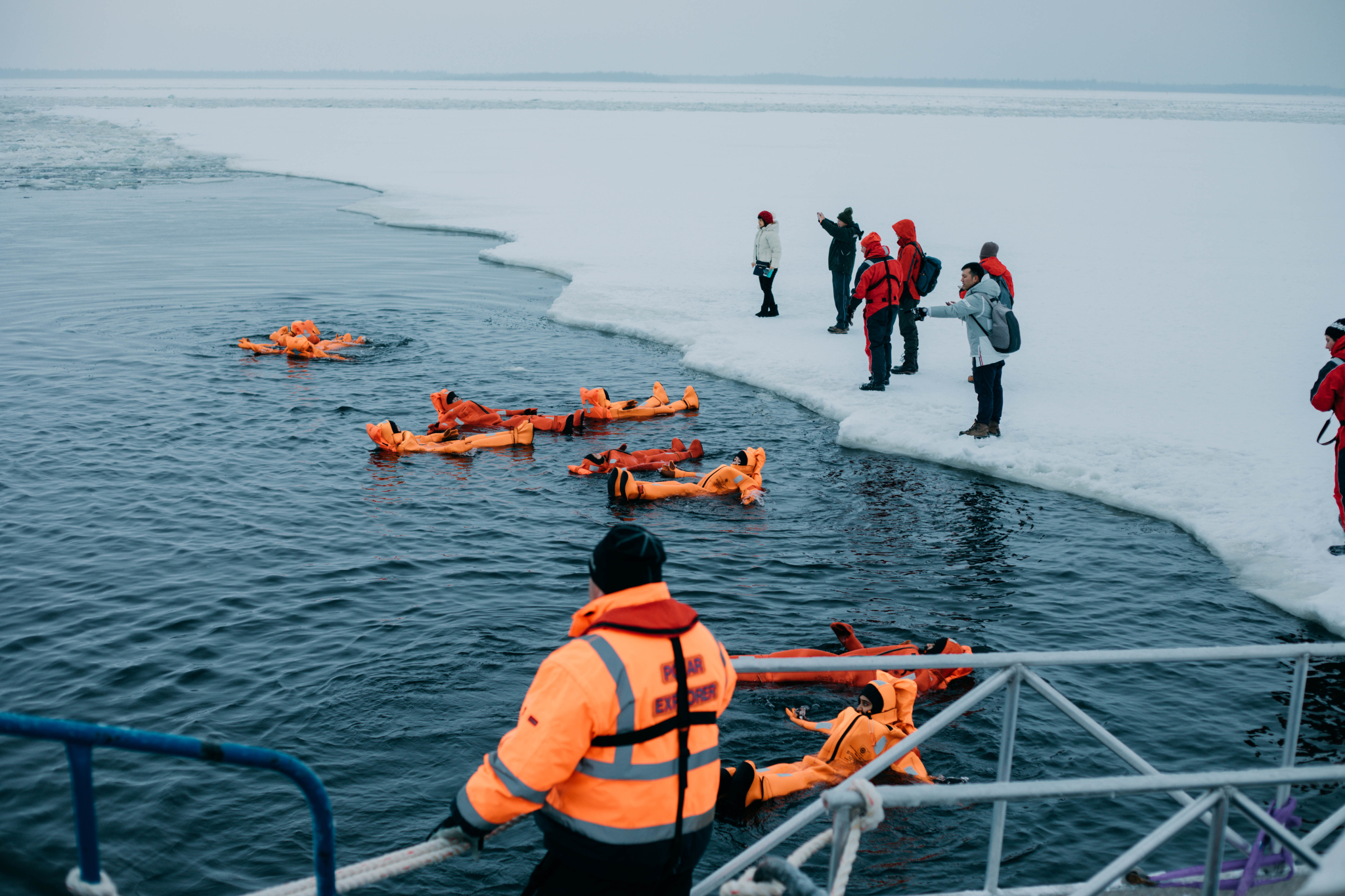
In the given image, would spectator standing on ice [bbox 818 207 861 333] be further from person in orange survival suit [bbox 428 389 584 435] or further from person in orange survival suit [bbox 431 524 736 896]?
person in orange survival suit [bbox 431 524 736 896]

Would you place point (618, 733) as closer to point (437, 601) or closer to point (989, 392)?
point (437, 601)

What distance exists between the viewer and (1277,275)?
19.0 meters

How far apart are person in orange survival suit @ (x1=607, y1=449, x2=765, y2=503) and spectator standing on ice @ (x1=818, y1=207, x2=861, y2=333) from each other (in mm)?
6187

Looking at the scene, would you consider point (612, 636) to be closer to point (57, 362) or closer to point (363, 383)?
point (363, 383)

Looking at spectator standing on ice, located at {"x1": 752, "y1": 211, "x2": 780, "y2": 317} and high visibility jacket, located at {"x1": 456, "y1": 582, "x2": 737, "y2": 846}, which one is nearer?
high visibility jacket, located at {"x1": 456, "y1": 582, "x2": 737, "y2": 846}

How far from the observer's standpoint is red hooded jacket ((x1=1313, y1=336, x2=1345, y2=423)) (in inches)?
318

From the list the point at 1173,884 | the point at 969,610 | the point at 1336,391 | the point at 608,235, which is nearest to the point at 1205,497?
the point at 1336,391

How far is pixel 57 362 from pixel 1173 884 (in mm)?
14622

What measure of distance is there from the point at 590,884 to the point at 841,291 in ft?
45.8

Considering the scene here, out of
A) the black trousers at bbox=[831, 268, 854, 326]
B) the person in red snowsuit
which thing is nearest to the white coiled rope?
the person in red snowsuit

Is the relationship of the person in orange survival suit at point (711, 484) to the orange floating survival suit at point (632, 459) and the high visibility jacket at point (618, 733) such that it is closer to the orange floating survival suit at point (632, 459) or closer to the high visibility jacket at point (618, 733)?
the orange floating survival suit at point (632, 459)

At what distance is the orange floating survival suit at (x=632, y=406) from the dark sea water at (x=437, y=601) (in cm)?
28

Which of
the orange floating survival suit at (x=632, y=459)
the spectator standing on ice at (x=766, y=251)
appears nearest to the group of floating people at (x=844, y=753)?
the orange floating survival suit at (x=632, y=459)

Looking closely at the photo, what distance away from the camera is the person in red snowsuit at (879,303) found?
12.9 metres
